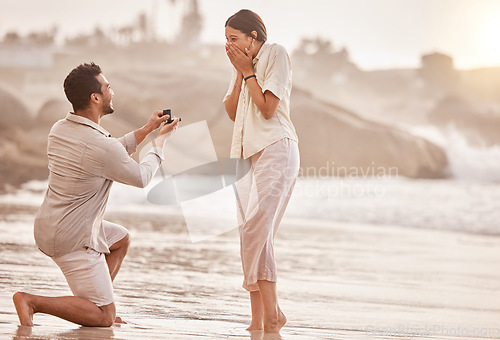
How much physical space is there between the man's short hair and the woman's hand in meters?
0.56

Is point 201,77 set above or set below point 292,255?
above

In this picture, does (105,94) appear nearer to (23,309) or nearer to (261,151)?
(261,151)

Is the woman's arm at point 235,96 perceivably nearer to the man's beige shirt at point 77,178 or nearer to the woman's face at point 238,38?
the woman's face at point 238,38

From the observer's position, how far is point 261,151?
9.54 feet

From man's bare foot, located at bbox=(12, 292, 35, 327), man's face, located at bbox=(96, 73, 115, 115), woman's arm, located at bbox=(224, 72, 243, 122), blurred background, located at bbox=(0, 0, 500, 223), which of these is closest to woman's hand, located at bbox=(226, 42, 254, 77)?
woman's arm, located at bbox=(224, 72, 243, 122)

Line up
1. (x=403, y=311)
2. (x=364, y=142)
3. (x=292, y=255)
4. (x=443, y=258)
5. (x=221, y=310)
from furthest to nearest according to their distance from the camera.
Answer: (x=364, y=142) < (x=443, y=258) < (x=292, y=255) < (x=403, y=311) < (x=221, y=310)

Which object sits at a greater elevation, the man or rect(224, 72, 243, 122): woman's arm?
rect(224, 72, 243, 122): woman's arm

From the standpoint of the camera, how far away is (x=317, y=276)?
4.72m

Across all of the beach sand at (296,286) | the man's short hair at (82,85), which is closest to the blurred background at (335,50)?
the beach sand at (296,286)

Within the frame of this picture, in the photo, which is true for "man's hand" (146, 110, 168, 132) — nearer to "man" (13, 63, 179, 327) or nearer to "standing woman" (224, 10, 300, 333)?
"man" (13, 63, 179, 327)

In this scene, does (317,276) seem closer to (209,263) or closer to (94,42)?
(209,263)

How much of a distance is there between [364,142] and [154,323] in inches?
478

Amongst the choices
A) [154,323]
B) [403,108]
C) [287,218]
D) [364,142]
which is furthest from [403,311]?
[403,108]

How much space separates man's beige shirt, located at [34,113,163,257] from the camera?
273cm
